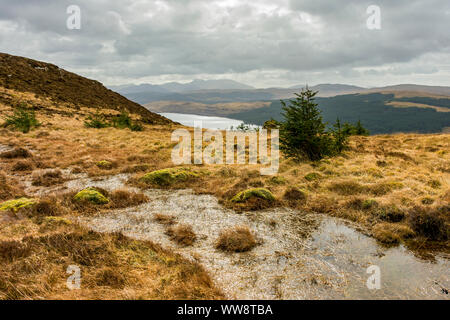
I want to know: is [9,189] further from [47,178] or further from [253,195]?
[253,195]

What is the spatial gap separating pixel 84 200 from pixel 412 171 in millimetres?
14505

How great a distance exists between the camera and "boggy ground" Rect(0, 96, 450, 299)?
187 inches

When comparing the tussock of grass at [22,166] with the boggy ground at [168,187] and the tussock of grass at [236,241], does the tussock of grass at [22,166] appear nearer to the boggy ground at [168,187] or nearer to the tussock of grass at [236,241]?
the boggy ground at [168,187]

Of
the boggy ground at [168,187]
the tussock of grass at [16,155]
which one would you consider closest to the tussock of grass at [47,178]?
the boggy ground at [168,187]

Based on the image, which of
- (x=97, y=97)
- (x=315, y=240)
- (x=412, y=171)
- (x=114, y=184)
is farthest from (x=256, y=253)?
(x=97, y=97)

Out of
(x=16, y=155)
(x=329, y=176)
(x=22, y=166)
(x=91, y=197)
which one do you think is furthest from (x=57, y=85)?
(x=329, y=176)

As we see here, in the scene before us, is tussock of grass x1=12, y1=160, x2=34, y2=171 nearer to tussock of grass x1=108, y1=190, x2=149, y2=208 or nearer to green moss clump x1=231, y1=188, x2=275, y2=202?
tussock of grass x1=108, y1=190, x2=149, y2=208

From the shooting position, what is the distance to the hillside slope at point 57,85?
47.2 m

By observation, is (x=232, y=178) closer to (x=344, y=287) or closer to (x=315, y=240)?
(x=315, y=240)

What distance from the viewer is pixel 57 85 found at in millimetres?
53719

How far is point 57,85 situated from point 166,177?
5570 cm

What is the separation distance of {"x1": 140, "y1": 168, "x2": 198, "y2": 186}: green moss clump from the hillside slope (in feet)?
124

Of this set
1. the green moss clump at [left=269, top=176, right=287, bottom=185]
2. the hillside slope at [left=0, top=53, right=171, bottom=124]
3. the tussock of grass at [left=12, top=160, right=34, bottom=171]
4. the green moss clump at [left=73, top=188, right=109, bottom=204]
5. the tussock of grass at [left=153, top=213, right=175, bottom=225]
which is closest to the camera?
the tussock of grass at [left=153, top=213, right=175, bottom=225]

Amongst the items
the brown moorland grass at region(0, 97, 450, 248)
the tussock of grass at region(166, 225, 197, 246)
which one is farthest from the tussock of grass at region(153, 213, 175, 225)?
the brown moorland grass at region(0, 97, 450, 248)
